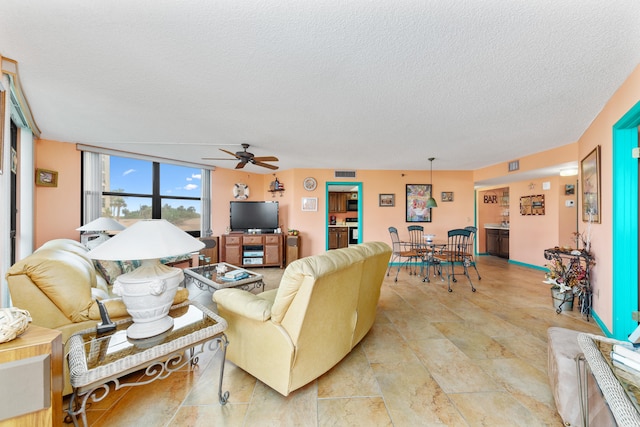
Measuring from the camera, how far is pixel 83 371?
1075mm

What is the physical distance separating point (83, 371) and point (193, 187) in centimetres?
479

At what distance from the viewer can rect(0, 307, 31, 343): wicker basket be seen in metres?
0.93

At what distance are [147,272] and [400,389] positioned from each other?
6.11 ft

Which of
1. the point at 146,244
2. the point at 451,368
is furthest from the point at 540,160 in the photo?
the point at 146,244

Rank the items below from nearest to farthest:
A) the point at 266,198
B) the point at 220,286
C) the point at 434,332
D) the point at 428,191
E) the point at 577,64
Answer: the point at 577,64
the point at 434,332
the point at 220,286
the point at 428,191
the point at 266,198

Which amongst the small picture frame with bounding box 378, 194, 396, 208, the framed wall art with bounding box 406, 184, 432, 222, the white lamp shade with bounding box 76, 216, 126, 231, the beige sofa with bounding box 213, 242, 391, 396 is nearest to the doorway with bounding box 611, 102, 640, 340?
the beige sofa with bounding box 213, 242, 391, 396

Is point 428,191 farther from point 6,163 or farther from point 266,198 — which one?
point 6,163

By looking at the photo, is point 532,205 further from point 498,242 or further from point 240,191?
point 240,191

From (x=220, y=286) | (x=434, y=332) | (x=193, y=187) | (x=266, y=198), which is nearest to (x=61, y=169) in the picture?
(x=193, y=187)

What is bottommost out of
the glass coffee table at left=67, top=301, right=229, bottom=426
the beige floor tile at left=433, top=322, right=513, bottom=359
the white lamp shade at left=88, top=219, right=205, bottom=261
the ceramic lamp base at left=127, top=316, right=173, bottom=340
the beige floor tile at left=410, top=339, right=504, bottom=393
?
the beige floor tile at left=410, top=339, right=504, bottom=393

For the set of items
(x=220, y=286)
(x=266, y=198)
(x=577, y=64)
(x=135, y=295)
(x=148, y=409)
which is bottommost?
(x=148, y=409)

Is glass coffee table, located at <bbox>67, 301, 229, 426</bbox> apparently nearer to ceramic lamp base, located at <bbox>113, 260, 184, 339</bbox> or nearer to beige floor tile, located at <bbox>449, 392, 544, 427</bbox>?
ceramic lamp base, located at <bbox>113, 260, 184, 339</bbox>

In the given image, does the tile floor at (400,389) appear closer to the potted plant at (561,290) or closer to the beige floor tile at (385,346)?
the beige floor tile at (385,346)

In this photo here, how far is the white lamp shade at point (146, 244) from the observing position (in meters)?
1.27
